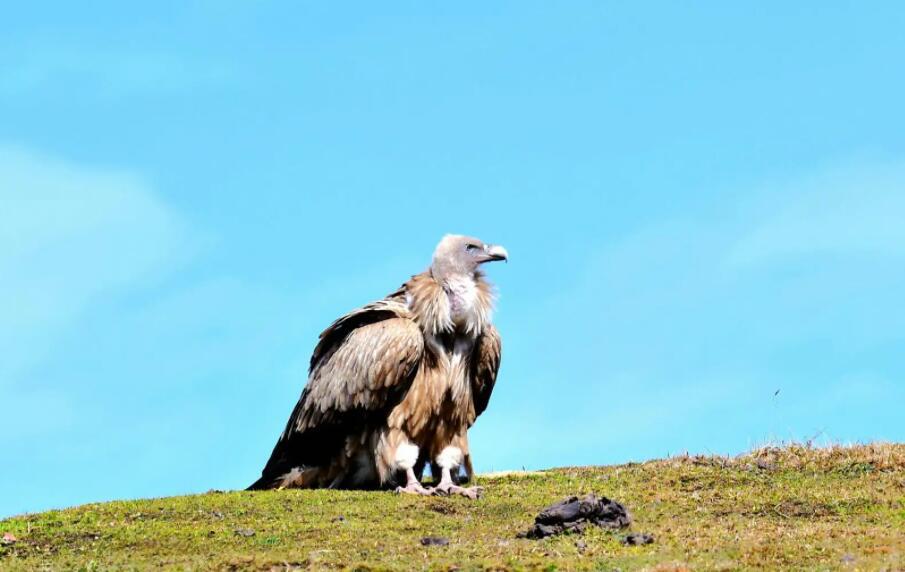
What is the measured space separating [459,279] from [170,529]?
5.32 m

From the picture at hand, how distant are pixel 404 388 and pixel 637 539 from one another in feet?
17.1

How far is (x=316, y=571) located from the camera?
13648 mm

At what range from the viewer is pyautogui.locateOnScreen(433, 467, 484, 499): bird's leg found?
1816 centimetres

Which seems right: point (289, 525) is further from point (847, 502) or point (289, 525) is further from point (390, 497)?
point (847, 502)

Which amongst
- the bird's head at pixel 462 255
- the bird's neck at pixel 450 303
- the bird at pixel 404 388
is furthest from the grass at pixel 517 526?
the bird's head at pixel 462 255

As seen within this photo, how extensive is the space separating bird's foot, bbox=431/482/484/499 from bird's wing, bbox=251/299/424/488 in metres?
1.22

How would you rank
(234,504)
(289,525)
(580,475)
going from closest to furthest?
(289,525)
(234,504)
(580,475)

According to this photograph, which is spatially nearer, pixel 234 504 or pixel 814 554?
pixel 814 554

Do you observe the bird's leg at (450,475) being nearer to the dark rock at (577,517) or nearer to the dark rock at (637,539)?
the dark rock at (577,517)

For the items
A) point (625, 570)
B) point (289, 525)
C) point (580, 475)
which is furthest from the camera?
point (580, 475)

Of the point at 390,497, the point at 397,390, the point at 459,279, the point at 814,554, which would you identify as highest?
the point at 459,279

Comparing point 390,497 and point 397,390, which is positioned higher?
point 397,390

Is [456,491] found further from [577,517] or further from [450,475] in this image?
[577,517]

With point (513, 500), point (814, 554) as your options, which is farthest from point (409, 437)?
point (814, 554)
